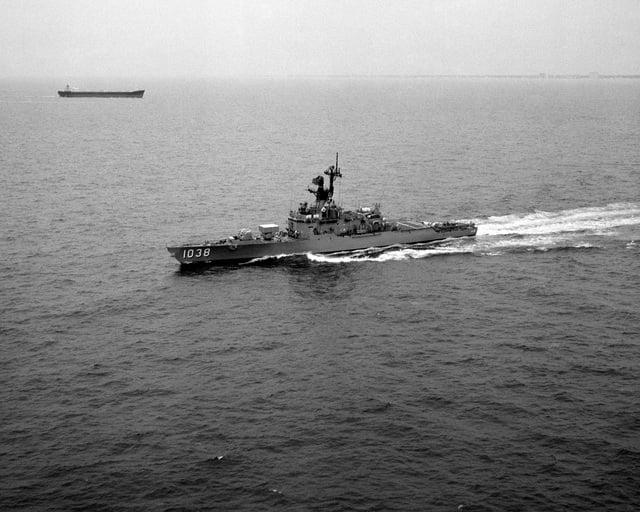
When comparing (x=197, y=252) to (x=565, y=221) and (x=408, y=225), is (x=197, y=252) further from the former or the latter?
(x=565, y=221)

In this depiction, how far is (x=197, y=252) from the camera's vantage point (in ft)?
316

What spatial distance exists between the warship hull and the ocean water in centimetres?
198

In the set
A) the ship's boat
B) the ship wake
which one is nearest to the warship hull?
the ship's boat

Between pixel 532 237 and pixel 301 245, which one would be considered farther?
pixel 532 237

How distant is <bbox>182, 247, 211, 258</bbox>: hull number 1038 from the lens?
95.6 meters

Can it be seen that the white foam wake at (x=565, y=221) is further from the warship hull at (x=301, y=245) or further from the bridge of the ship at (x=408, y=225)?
the bridge of the ship at (x=408, y=225)

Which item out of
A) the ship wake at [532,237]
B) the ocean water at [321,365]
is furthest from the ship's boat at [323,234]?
the ocean water at [321,365]

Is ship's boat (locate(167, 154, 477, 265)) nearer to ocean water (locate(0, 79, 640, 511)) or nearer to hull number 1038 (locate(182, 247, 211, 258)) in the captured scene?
hull number 1038 (locate(182, 247, 211, 258))

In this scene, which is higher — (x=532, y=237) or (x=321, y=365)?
(x=532, y=237)

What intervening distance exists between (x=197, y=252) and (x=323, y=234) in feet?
62.1

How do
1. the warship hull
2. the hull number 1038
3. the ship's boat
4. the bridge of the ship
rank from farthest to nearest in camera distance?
the bridge of the ship
the ship's boat
the warship hull
the hull number 1038

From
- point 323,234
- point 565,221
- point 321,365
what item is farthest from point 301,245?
point 565,221

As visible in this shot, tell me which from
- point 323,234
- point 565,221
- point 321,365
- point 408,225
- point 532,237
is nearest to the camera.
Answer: point 321,365

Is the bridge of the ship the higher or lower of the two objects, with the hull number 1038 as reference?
higher
